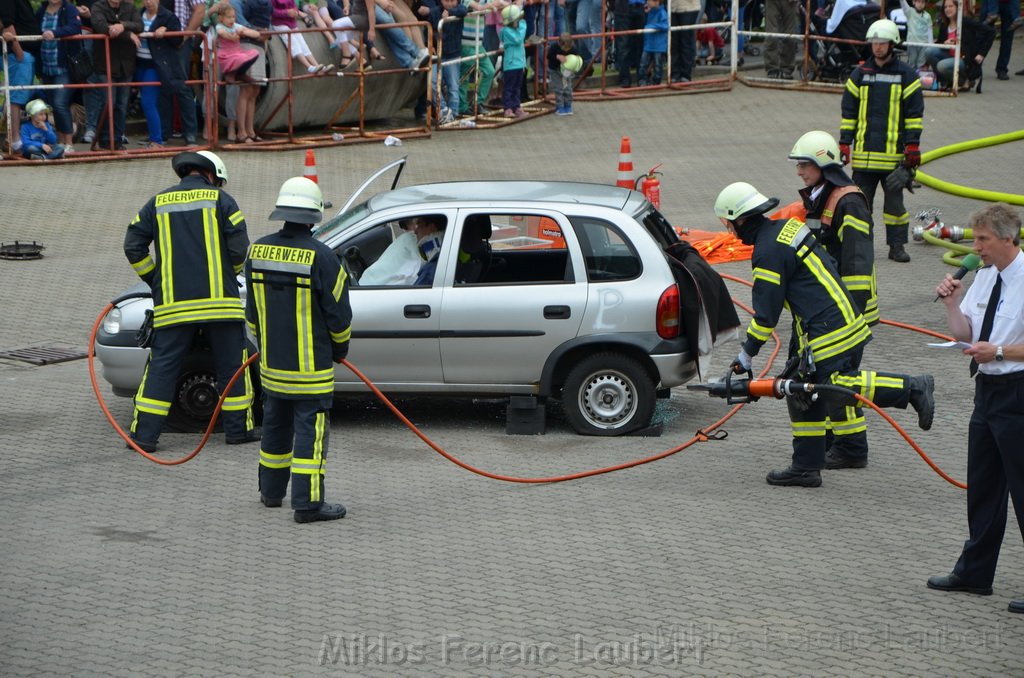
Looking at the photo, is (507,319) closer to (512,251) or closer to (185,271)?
(512,251)

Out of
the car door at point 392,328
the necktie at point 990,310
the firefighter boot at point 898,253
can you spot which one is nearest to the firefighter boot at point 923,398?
the necktie at point 990,310

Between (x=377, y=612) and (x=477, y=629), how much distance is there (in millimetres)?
496

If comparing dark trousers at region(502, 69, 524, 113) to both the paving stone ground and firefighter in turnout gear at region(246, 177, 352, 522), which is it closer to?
the paving stone ground

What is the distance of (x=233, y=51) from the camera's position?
1753 centimetres

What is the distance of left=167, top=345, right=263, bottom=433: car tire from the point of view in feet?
30.7

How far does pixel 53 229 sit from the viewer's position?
15.1m

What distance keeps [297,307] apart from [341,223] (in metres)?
2.06

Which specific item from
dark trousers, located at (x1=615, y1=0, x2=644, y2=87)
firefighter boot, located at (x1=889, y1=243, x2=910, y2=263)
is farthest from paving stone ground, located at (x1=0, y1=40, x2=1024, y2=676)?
dark trousers, located at (x1=615, y1=0, x2=644, y2=87)

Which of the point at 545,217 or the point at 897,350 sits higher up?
the point at 545,217

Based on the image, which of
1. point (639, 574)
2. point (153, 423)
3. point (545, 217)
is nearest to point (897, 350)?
point (545, 217)

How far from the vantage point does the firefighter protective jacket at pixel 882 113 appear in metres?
12.7

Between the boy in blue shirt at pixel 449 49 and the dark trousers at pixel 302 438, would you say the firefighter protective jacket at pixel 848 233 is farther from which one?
the boy in blue shirt at pixel 449 49

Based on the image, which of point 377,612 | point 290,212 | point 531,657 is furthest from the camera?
point 290,212

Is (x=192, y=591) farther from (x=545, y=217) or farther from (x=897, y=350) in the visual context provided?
(x=897, y=350)
